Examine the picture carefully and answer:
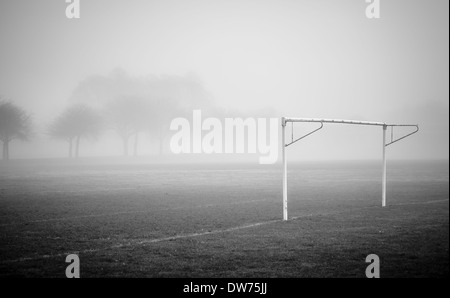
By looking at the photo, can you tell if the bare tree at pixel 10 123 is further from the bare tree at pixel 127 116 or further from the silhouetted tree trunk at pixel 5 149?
the bare tree at pixel 127 116

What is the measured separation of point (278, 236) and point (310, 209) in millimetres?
6713

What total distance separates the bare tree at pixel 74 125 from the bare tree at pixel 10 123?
531 inches

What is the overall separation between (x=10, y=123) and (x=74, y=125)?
1948 centimetres

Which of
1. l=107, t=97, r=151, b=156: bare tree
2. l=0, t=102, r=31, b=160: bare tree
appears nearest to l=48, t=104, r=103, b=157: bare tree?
l=107, t=97, r=151, b=156: bare tree

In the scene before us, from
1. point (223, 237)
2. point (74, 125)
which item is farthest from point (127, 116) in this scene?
point (223, 237)

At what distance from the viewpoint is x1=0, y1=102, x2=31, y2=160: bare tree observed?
1927 inches

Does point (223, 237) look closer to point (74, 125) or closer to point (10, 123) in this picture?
point (10, 123)

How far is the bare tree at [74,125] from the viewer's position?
228 feet

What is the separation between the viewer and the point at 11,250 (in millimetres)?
9891

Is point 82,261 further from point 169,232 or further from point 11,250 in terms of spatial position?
point 169,232

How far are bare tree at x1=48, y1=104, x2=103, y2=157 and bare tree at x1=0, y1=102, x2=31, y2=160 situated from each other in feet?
44.2

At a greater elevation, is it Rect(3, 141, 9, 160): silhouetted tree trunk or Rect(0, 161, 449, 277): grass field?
Rect(3, 141, 9, 160): silhouetted tree trunk

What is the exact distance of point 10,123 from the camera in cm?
5006

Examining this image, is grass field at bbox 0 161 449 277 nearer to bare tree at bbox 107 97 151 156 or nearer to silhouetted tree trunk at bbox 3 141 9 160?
silhouetted tree trunk at bbox 3 141 9 160
